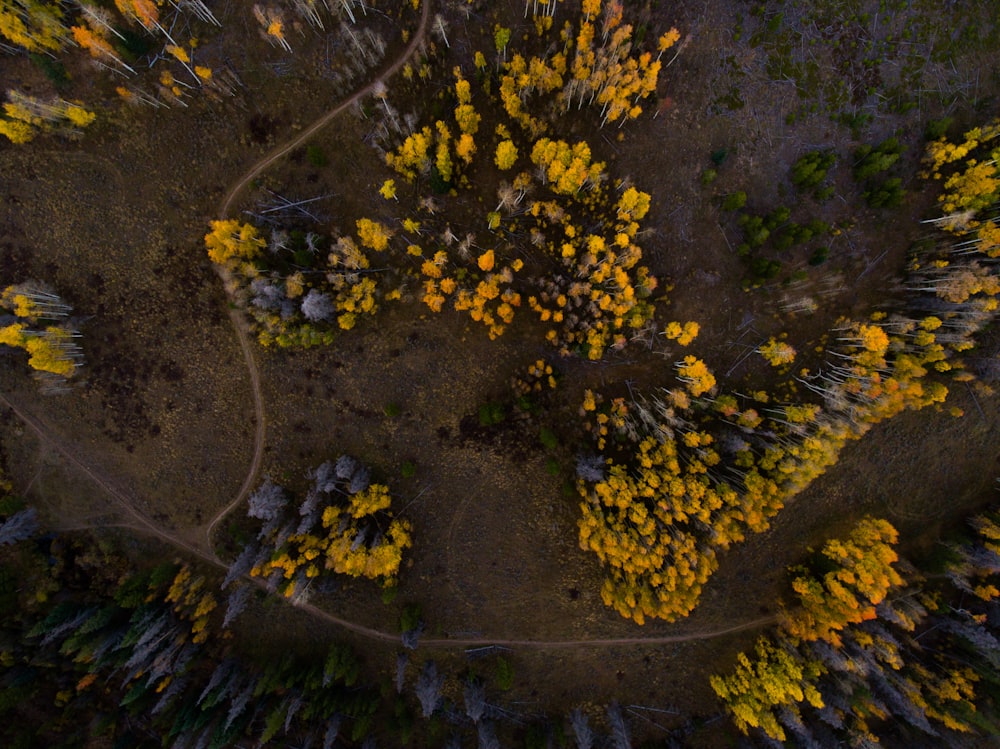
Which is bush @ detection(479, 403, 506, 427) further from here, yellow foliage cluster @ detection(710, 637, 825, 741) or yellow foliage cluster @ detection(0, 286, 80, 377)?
yellow foliage cluster @ detection(0, 286, 80, 377)

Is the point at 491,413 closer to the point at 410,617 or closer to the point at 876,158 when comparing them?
the point at 410,617

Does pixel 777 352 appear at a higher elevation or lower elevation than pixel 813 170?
lower

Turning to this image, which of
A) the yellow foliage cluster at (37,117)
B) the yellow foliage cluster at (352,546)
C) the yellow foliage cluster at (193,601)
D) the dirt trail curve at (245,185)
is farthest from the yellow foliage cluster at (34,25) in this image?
the yellow foliage cluster at (193,601)

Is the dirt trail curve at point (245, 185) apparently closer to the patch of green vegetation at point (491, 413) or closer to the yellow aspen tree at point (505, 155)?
the yellow aspen tree at point (505, 155)

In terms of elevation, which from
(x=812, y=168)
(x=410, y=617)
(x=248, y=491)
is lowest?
(x=410, y=617)

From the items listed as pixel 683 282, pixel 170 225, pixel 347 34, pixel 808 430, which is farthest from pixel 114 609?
pixel 808 430

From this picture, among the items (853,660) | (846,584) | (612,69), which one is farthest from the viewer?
(846,584)

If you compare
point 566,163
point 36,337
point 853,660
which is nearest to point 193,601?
point 36,337

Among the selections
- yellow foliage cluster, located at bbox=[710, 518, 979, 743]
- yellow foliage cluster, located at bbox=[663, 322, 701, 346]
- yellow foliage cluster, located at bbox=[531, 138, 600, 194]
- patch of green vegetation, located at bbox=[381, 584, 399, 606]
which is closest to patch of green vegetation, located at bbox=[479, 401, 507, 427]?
yellow foliage cluster, located at bbox=[663, 322, 701, 346]

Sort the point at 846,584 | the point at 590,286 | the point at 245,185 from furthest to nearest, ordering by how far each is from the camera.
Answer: the point at 846,584, the point at 245,185, the point at 590,286
